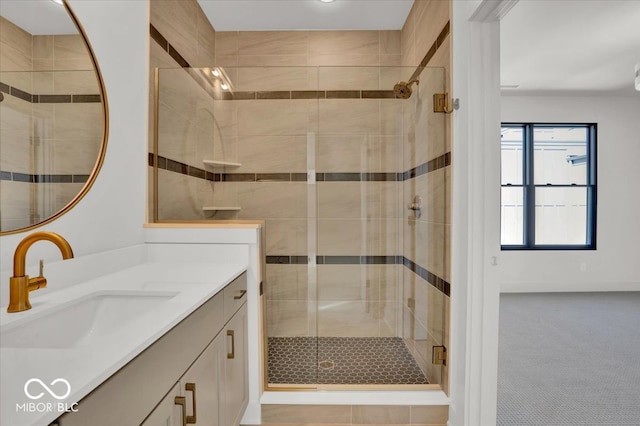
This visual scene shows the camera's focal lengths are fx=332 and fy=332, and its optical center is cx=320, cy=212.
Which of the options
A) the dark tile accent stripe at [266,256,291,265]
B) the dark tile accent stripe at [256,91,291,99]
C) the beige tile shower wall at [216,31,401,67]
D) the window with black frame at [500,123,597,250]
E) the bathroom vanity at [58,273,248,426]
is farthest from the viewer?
the window with black frame at [500,123,597,250]

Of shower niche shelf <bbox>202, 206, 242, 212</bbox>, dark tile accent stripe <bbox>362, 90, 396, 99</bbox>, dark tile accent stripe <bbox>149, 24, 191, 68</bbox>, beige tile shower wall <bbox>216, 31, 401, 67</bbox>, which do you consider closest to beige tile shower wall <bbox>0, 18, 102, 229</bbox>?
dark tile accent stripe <bbox>149, 24, 191, 68</bbox>

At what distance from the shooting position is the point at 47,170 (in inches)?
45.9

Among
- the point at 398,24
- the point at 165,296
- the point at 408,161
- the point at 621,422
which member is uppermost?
the point at 398,24

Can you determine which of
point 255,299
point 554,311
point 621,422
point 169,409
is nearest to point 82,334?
point 169,409

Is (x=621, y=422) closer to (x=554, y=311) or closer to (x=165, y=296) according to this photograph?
(x=554, y=311)

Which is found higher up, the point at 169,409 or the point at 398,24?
the point at 398,24

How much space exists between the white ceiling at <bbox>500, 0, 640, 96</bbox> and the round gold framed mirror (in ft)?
9.24

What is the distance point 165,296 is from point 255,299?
65cm

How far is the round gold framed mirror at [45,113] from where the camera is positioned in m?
1.01

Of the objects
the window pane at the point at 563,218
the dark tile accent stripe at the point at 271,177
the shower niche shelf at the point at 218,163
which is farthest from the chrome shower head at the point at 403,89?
the window pane at the point at 563,218

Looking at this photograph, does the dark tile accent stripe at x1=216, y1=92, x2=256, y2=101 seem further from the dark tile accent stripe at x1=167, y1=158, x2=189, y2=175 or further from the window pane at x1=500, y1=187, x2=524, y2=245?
the window pane at x1=500, y1=187, x2=524, y2=245

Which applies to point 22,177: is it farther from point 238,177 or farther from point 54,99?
point 238,177

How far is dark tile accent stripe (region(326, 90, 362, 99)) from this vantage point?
7.70ft

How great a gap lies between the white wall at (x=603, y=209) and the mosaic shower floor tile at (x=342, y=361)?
3.22 meters
